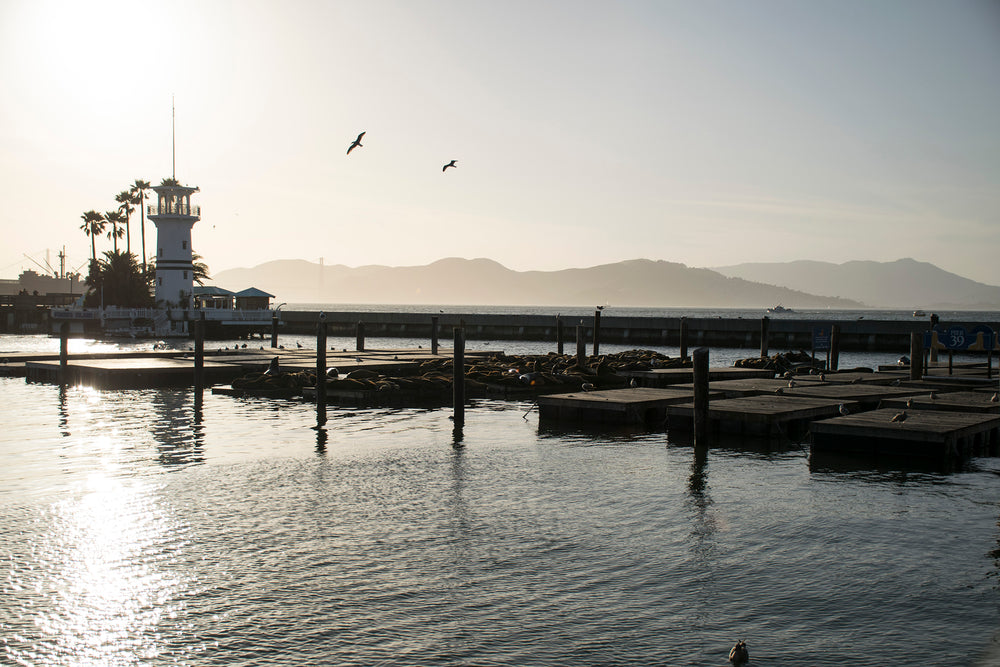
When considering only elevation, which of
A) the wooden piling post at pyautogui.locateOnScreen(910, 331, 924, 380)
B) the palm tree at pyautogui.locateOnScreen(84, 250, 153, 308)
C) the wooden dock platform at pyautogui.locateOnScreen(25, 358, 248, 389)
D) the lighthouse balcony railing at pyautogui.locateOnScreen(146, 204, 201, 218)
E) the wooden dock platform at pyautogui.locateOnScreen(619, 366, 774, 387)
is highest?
the lighthouse balcony railing at pyautogui.locateOnScreen(146, 204, 201, 218)

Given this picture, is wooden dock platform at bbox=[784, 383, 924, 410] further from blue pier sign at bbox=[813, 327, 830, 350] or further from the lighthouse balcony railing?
the lighthouse balcony railing

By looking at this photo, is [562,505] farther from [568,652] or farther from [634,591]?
[568,652]

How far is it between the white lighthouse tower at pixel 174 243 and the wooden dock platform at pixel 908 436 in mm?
62459

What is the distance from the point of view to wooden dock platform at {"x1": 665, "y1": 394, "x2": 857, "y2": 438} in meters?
20.9

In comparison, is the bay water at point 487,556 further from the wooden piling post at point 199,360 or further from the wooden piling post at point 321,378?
the wooden piling post at point 199,360

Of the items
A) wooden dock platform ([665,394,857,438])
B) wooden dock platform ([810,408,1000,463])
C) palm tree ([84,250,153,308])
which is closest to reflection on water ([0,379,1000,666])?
wooden dock platform ([810,408,1000,463])

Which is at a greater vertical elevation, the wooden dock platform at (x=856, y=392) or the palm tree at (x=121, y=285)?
the palm tree at (x=121, y=285)

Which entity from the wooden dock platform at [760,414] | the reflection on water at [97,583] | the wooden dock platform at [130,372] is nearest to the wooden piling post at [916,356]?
the wooden dock platform at [760,414]

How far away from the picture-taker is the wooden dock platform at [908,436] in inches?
693

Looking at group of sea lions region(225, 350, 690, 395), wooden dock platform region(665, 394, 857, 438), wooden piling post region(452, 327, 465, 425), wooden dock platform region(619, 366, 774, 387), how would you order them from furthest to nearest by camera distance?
1. wooden dock platform region(619, 366, 774, 387)
2. group of sea lions region(225, 350, 690, 395)
3. wooden piling post region(452, 327, 465, 425)
4. wooden dock platform region(665, 394, 857, 438)

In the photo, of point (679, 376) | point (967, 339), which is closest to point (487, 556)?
point (679, 376)

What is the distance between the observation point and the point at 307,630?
28.8ft

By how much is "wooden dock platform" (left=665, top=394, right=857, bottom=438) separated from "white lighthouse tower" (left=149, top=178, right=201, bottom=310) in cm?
5767

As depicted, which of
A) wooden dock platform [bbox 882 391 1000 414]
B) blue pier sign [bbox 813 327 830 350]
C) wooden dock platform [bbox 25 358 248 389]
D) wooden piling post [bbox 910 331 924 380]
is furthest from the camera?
blue pier sign [bbox 813 327 830 350]
